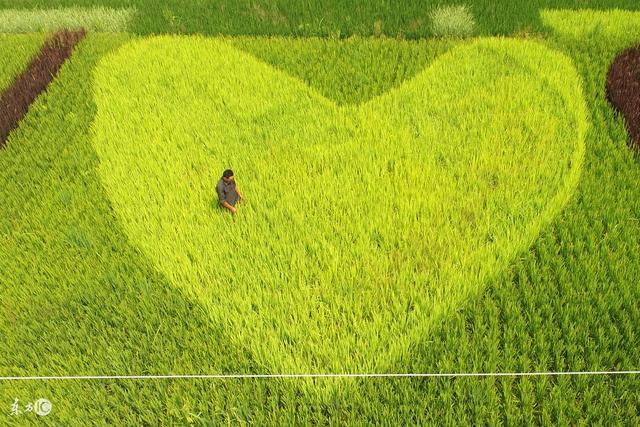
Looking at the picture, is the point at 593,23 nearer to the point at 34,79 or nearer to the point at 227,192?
the point at 227,192

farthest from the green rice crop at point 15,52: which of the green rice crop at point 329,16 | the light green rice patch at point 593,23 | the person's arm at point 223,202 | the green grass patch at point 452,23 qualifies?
the light green rice patch at point 593,23

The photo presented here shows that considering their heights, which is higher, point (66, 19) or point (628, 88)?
point (66, 19)

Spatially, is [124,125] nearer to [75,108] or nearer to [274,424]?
[75,108]

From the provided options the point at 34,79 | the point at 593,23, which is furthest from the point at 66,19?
the point at 593,23

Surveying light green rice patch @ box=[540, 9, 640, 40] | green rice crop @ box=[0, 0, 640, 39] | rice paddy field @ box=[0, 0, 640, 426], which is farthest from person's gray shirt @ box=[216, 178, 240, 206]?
light green rice patch @ box=[540, 9, 640, 40]

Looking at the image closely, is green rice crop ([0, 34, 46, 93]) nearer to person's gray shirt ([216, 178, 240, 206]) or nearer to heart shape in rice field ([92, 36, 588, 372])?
heart shape in rice field ([92, 36, 588, 372])
